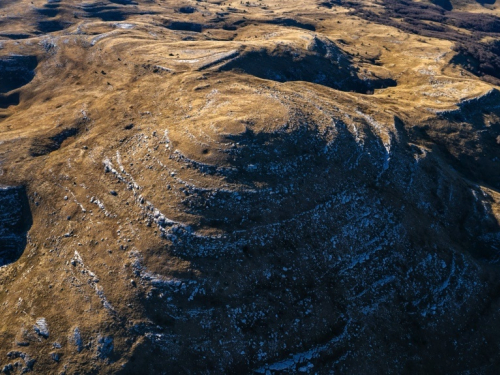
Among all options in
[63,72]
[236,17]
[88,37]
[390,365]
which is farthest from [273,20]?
[390,365]

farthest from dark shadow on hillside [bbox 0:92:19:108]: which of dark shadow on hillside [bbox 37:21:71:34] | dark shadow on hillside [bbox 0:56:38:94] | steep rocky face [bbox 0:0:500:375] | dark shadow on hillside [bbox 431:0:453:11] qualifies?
dark shadow on hillside [bbox 431:0:453:11]

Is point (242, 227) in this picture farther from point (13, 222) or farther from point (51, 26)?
point (51, 26)

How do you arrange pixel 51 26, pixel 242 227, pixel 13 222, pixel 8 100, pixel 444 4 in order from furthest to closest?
pixel 444 4, pixel 51 26, pixel 8 100, pixel 13 222, pixel 242 227

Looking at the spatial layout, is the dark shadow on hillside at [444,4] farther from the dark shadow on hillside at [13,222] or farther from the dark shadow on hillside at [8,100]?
the dark shadow on hillside at [13,222]

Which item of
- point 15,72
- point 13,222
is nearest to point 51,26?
point 15,72

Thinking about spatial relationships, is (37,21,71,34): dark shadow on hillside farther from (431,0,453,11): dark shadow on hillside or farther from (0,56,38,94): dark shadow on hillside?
(431,0,453,11): dark shadow on hillside

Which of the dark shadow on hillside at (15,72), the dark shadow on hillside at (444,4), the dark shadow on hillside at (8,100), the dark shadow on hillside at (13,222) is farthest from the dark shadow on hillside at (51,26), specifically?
the dark shadow on hillside at (444,4)
